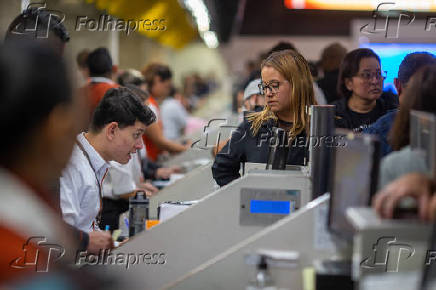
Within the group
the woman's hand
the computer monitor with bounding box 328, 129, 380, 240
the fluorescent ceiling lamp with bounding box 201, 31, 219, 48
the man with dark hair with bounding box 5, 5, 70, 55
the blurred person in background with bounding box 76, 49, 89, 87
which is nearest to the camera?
the woman's hand

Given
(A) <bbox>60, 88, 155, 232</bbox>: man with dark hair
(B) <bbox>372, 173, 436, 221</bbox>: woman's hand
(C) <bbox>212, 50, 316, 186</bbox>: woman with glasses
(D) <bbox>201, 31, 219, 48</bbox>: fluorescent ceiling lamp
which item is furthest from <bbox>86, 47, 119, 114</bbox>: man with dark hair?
(D) <bbox>201, 31, 219, 48</bbox>: fluorescent ceiling lamp

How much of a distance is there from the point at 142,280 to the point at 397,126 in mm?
1109

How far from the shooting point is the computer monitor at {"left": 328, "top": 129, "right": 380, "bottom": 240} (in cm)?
200

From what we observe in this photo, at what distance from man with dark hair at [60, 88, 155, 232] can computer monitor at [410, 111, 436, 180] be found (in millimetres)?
1574

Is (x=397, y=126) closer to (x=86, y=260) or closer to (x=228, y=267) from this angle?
(x=228, y=267)

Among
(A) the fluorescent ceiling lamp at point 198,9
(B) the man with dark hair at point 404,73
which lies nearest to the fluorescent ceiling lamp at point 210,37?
(A) the fluorescent ceiling lamp at point 198,9

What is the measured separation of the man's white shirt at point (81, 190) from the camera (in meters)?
3.09

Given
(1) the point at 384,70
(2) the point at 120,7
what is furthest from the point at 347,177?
(2) the point at 120,7

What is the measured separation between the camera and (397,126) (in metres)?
2.29

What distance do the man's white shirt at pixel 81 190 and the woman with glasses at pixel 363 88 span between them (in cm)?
143

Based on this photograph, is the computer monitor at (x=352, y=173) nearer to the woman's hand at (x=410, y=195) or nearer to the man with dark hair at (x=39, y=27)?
the woman's hand at (x=410, y=195)

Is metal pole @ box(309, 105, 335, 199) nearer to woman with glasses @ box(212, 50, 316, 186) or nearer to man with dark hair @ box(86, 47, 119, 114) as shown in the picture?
woman with glasses @ box(212, 50, 316, 186)

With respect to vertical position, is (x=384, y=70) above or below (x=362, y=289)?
above

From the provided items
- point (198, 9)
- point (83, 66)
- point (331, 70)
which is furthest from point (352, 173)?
point (198, 9)
